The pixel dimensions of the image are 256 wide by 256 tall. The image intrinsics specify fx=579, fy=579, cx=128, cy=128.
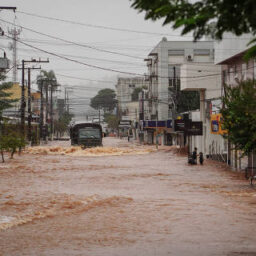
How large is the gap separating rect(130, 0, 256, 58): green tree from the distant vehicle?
176ft

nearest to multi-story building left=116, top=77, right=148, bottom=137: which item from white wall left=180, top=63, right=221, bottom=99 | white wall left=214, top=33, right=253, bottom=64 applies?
white wall left=180, top=63, right=221, bottom=99

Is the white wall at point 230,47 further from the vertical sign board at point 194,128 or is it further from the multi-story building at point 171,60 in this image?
the multi-story building at point 171,60

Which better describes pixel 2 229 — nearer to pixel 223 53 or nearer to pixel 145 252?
pixel 145 252

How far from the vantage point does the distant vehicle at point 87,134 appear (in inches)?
2373

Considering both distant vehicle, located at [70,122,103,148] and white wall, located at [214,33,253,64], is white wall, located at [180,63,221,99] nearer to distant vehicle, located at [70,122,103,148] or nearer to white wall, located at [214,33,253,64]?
white wall, located at [214,33,253,64]

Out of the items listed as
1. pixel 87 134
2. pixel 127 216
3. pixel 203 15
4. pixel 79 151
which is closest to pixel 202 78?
pixel 79 151

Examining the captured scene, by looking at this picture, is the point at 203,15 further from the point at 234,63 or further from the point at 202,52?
the point at 202,52

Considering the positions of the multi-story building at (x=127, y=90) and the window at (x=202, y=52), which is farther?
the multi-story building at (x=127, y=90)

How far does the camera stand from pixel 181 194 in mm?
22984

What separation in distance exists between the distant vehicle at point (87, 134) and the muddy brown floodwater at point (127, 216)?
2867 centimetres

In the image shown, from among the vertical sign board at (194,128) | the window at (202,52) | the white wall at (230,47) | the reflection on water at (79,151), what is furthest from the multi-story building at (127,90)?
the white wall at (230,47)

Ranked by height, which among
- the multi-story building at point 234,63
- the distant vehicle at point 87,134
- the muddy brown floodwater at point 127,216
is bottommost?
the muddy brown floodwater at point 127,216

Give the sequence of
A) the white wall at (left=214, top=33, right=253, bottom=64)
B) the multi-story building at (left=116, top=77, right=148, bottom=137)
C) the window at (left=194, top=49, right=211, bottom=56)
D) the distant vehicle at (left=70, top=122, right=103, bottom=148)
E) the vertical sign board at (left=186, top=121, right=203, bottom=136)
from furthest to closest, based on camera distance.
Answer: the multi-story building at (left=116, top=77, right=148, bottom=137)
the window at (left=194, top=49, right=211, bottom=56)
the distant vehicle at (left=70, top=122, right=103, bottom=148)
the vertical sign board at (left=186, top=121, right=203, bottom=136)
the white wall at (left=214, top=33, right=253, bottom=64)

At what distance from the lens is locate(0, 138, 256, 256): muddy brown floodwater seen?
11.8 metres
